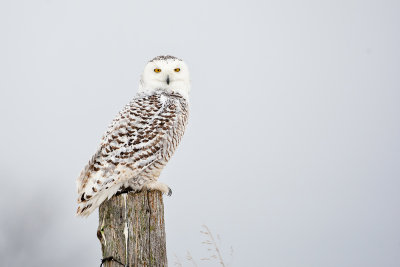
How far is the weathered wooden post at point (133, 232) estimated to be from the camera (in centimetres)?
279

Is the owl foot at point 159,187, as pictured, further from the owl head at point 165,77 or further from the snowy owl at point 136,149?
the owl head at point 165,77

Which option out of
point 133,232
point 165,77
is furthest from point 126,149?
point 165,77

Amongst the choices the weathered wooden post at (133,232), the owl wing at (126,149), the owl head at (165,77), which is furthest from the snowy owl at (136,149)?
the weathered wooden post at (133,232)

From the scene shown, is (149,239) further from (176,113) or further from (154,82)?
(154,82)

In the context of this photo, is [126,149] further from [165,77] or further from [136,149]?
[165,77]

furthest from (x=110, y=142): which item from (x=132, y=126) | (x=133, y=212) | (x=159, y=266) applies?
(x=159, y=266)

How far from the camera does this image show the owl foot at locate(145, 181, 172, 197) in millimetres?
A: 4078

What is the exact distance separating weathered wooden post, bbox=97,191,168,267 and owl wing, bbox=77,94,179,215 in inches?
25.5

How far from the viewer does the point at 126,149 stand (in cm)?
388

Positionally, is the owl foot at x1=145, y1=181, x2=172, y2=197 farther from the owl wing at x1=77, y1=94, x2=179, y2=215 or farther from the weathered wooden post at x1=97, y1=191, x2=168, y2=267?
the weathered wooden post at x1=97, y1=191, x2=168, y2=267

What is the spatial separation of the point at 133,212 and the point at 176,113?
1.73 m

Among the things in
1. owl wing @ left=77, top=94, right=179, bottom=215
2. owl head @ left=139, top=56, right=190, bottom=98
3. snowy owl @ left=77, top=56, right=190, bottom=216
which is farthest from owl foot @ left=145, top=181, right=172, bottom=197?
owl head @ left=139, top=56, right=190, bottom=98

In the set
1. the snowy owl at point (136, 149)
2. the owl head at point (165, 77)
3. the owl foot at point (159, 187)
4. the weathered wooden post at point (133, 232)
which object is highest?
the owl head at point (165, 77)

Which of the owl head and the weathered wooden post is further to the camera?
the owl head
